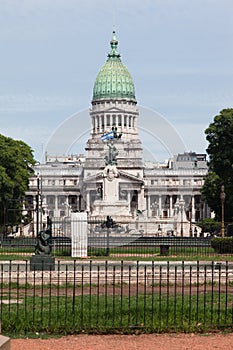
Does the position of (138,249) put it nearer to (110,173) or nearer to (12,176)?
(12,176)

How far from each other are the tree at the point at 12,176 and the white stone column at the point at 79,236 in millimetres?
29304

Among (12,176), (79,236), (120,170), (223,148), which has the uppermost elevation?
(120,170)

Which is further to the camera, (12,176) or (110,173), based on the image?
(110,173)

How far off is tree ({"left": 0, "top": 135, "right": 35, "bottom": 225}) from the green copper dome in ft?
312

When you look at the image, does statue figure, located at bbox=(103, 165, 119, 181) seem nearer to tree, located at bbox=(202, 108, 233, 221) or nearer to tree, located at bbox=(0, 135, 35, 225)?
tree, located at bbox=(0, 135, 35, 225)

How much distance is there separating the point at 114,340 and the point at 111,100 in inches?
6586

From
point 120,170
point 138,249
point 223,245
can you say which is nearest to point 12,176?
point 138,249

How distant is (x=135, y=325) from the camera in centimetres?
1775

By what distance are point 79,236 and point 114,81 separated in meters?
146

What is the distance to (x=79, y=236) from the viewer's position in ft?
133

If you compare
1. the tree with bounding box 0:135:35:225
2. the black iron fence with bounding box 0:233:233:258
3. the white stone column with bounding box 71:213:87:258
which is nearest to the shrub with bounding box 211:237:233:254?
the black iron fence with bounding box 0:233:233:258

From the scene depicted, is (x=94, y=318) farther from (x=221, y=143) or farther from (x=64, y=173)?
(x=64, y=173)

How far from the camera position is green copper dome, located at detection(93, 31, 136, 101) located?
183 metres

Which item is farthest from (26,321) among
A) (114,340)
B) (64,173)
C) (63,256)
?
(64,173)
